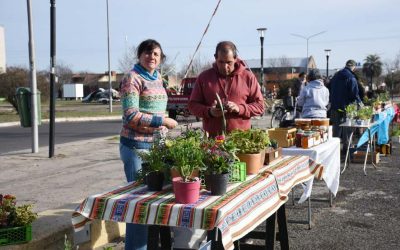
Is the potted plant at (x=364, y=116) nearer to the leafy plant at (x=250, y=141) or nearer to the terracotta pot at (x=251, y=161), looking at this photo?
the leafy plant at (x=250, y=141)

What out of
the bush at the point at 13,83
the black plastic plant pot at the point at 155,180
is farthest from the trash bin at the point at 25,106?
the bush at the point at 13,83

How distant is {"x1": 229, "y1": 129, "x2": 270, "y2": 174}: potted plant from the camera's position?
3312mm

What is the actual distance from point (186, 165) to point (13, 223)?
1540 millimetres

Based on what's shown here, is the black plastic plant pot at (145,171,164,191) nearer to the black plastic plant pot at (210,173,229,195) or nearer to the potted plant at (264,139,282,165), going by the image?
the black plastic plant pot at (210,173,229,195)

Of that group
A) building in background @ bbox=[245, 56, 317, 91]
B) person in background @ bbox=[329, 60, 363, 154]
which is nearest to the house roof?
building in background @ bbox=[245, 56, 317, 91]

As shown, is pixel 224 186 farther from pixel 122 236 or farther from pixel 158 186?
pixel 122 236

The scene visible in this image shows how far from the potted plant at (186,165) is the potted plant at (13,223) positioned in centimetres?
134

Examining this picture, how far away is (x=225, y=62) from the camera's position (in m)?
4.14

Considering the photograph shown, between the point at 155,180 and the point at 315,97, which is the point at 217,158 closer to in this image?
the point at 155,180

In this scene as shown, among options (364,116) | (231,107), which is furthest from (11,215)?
(364,116)

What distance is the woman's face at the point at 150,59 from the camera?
12.0 ft

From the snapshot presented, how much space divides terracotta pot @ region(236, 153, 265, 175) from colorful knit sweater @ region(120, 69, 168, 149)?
0.73 metres

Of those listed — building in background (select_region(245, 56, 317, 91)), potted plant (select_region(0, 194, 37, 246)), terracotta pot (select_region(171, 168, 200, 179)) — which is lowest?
potted plant (select_region(0, 194, 37, 246))

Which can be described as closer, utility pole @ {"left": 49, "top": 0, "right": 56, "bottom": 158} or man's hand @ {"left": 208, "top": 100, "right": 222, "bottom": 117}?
man's hand @ {"left": 208, "top": 100, "right": 222, "bottom": 117}
